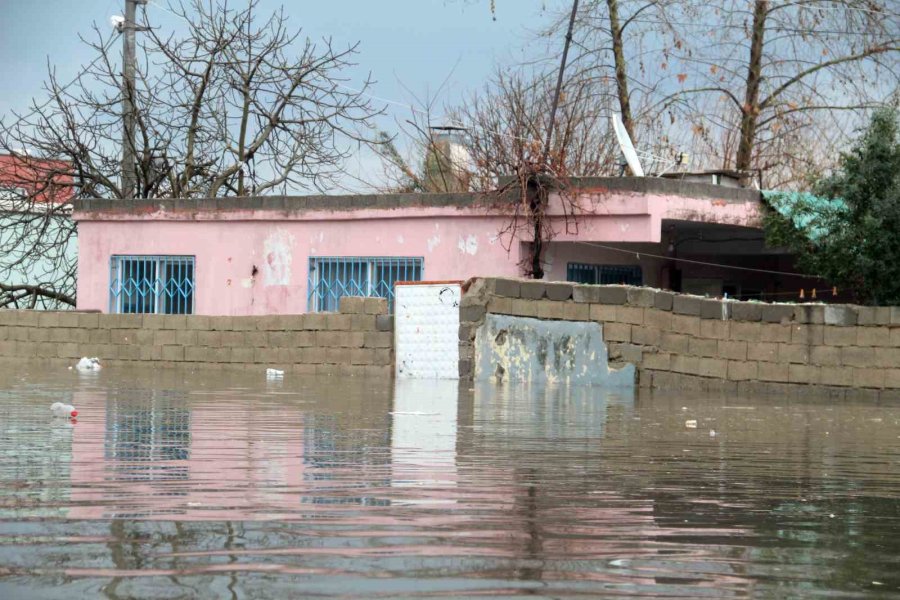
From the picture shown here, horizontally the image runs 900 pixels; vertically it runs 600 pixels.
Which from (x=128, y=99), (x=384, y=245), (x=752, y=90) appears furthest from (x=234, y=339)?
(x=752, y=90)

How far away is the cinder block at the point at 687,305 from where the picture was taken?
619 inches

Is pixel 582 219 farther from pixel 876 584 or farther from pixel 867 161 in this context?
pixel 876 584

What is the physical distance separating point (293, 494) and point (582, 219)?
1450cm

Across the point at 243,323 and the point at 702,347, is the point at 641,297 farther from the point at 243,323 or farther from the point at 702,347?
the point at 243,323

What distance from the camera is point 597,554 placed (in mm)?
4094

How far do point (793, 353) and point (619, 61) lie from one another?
49.7 feet

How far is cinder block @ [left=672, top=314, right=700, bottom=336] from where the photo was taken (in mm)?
15766

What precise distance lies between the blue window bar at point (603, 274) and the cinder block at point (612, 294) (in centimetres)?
418

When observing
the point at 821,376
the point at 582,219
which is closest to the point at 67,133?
the point at 582,219

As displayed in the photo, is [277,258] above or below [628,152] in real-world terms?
below

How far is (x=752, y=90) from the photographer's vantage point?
28.8 m

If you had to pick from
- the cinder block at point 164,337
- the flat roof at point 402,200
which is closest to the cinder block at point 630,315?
the flat roof at point 402,200

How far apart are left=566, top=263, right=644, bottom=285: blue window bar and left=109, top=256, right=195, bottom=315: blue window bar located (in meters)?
6.95

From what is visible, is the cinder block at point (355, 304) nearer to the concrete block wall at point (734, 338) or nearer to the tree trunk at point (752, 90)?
the concrete block wall at point (734, 338)
